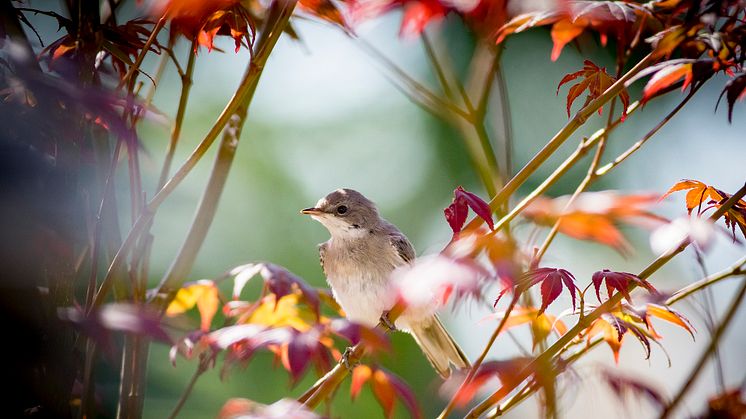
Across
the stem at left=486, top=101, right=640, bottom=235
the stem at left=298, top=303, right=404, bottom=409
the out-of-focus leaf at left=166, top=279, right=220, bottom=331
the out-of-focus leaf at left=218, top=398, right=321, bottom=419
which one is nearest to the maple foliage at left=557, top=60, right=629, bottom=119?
the stem at left=486, top=101, right=640, bottom=235

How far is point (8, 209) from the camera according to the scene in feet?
3.28

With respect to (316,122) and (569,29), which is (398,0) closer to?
(569,29)

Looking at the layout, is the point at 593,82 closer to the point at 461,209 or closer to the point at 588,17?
the point at 588,17

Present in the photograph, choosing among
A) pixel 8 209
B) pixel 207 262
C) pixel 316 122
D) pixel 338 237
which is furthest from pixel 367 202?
pixel 316 122

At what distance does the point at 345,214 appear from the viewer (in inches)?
96.1

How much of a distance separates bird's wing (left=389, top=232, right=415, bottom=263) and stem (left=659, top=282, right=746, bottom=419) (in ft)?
4.28

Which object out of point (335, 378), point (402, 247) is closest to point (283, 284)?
point (335, 378)

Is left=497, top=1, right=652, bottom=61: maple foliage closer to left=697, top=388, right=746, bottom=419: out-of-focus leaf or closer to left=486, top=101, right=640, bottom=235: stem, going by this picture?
left=486, top=101, right=640, bottom=235: stem

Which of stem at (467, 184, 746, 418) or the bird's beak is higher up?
the bird's beak

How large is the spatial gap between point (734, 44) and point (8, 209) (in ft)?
3.72

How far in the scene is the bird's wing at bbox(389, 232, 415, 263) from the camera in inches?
91.4

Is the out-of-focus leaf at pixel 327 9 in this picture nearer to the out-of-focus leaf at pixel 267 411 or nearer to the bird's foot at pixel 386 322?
the bird's foot at pixel 386 322

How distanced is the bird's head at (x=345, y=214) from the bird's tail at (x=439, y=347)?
39 centimetres

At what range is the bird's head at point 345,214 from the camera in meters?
2.41
